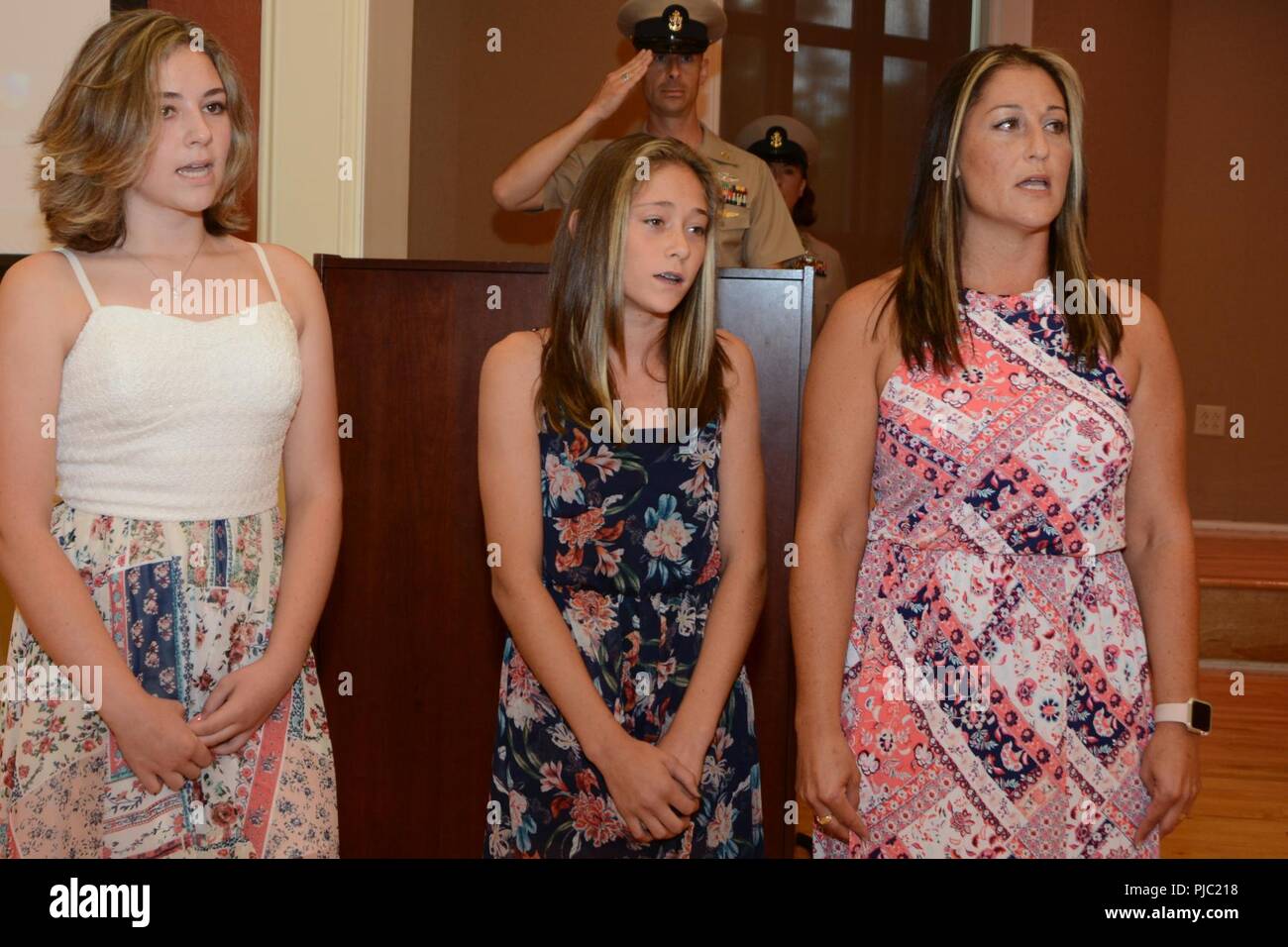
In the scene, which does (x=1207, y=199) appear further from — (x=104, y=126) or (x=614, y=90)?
(x=104, y=126)

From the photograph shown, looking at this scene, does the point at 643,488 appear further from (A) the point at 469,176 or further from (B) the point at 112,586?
(A) the point at 469,176

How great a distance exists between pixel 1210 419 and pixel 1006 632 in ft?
17.6

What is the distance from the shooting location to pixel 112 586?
156 centimetres

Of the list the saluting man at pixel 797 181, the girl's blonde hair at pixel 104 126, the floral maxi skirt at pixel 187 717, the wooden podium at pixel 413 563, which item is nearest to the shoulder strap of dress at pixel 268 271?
the girl's blonde hair at pixel 104 126

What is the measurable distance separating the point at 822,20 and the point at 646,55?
3.54m

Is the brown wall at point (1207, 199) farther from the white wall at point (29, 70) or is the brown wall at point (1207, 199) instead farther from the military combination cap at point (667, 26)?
the white wall at point (29, 70)

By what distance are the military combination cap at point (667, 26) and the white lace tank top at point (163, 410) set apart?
1.91m

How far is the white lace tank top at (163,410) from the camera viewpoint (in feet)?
5.11

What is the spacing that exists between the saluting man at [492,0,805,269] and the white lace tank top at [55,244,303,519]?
152 centimetres

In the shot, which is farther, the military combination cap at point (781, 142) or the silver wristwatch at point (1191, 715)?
the military combination cap at point (781, 142)

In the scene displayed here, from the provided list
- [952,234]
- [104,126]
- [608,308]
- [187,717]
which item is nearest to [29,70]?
[104,126]

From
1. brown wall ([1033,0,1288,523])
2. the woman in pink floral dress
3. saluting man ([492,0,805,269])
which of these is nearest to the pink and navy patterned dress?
the woman in pink floral dress

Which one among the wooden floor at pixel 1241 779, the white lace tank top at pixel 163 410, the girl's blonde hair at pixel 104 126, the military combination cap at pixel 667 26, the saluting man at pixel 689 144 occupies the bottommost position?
the wooden floor at pixel 1241 779

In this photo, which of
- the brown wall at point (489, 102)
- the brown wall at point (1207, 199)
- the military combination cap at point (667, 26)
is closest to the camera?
the military combination cap at point (667, 26)
